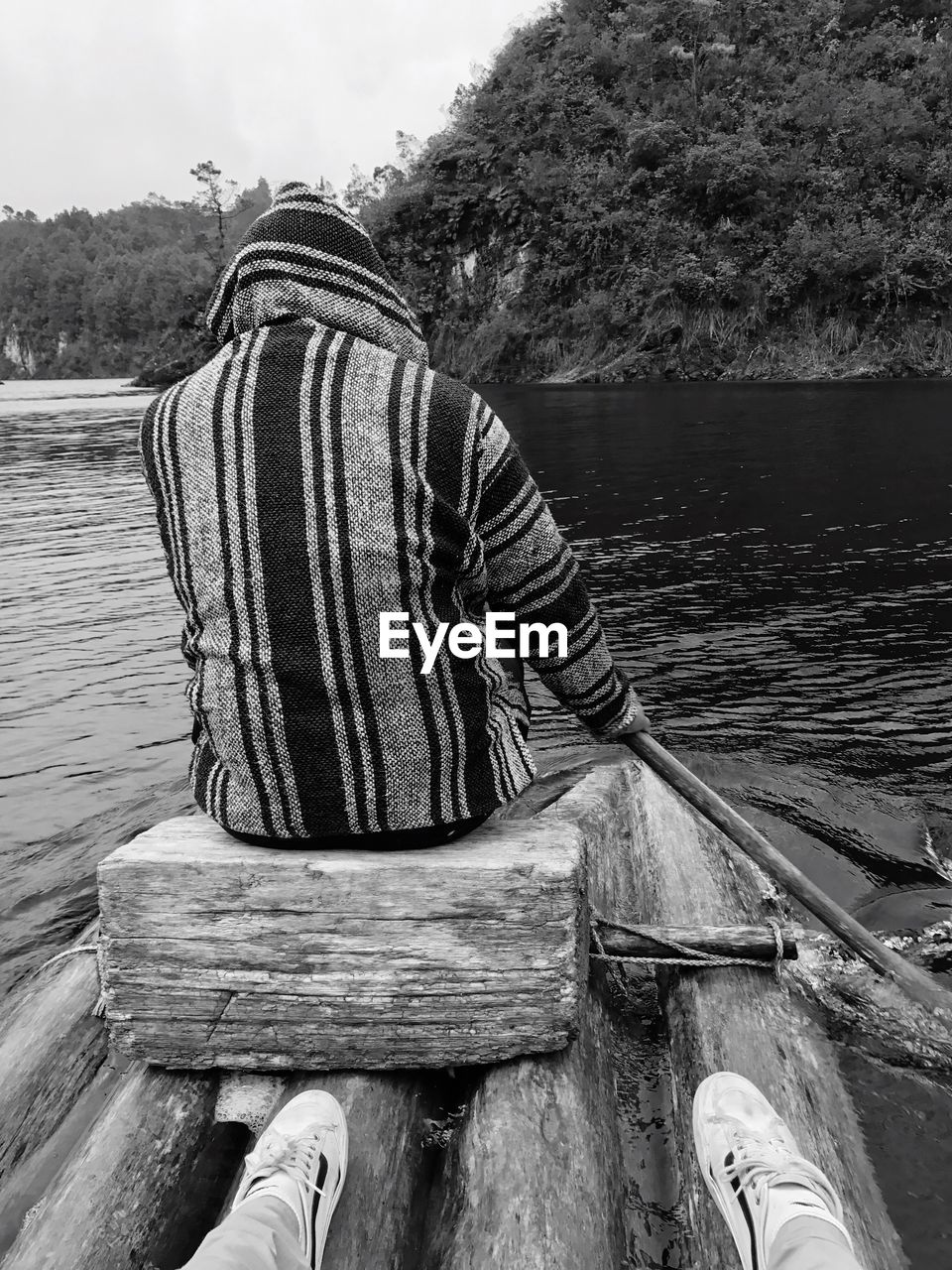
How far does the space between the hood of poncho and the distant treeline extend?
3509 cm

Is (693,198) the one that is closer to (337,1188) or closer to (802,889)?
(802,889)

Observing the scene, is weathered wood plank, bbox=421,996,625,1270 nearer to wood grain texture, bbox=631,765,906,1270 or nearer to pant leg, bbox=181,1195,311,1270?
wood grain texture, bbox=631,765,906,1270

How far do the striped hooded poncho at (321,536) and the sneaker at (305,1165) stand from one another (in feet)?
2.12

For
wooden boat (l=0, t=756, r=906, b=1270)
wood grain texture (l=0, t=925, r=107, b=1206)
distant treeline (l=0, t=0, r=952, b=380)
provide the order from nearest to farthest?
wooden boat (l=0, t=756, r=906, b=1270) < wood grain texture (l=0, t=925, r=107, b=1206) < distant treeline (l=0, t=0, r=952, b=380)

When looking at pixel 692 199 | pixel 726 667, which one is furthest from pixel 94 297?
pixel 726 667

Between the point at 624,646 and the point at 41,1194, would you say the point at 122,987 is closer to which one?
the point at 41,1194

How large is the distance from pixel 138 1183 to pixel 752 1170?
1.39 m

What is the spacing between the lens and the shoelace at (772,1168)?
178 centimetres

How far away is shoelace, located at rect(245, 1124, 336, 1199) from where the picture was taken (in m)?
1.76

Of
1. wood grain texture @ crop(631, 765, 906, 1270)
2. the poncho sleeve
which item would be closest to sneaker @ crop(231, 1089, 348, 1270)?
wood grain texture @ crop(631, 765, 906, 1270)

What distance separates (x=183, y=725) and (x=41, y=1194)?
15.4 ft

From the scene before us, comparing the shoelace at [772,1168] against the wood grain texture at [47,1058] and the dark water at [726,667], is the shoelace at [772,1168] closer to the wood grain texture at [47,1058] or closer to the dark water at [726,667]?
the dark water at [726,667]

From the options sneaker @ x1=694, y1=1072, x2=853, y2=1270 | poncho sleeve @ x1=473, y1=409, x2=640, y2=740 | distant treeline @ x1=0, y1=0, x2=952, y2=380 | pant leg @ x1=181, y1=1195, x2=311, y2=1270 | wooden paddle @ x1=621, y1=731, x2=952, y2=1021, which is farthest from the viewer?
distant treeline @ x1=0, y1=0, x2=952, y2=380

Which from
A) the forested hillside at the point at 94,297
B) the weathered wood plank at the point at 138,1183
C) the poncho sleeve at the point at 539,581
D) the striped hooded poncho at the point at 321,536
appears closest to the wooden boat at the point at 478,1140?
the weathered wood plank at the point at 138,1183
